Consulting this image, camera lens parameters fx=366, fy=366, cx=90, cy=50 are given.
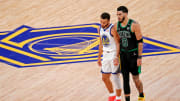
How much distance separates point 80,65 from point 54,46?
1.37 metres

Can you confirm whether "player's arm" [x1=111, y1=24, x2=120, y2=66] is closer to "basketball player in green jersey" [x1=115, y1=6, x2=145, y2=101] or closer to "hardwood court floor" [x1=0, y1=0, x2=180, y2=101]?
"basketball player in green jersey" [x1=115, y1=6, x2=145, y2=101]

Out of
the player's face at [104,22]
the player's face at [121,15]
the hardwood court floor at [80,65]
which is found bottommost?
the hardwood court floor at [80,65]

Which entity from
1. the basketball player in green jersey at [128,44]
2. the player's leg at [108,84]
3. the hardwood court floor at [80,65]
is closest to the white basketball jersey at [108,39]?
the basketball player in green jersey at [128,44]

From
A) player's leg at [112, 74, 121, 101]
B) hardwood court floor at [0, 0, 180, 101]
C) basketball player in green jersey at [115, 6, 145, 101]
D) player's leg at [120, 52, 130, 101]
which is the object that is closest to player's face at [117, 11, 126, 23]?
basketball player in green jersey at [115, 6, 145, 101]

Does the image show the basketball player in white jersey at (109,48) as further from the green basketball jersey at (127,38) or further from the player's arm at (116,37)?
the green basketball jersey at (127,38)

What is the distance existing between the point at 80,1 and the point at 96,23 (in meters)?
1.76

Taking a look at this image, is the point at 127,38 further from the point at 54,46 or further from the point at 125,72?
the point at 54,46

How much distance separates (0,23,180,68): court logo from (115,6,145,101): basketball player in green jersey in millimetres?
2751

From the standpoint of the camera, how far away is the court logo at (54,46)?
31.4ft

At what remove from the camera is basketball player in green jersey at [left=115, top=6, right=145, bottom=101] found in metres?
6.50

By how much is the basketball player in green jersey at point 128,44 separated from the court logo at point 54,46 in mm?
2751

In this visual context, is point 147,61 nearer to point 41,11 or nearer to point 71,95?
point 71,95

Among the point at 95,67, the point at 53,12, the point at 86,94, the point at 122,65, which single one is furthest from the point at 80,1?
the point at 122,65

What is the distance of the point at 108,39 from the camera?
22.0ft
